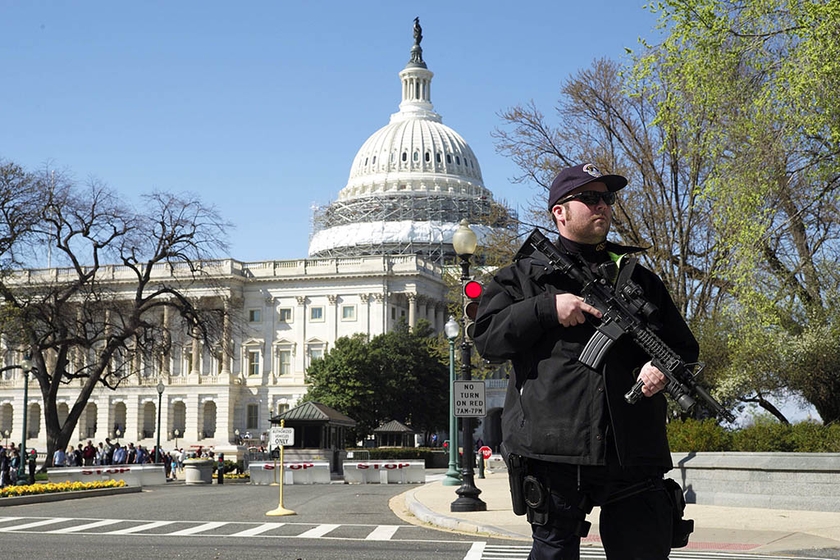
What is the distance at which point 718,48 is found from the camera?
22719 millimetres

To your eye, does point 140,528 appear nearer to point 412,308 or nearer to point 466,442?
point 466,442

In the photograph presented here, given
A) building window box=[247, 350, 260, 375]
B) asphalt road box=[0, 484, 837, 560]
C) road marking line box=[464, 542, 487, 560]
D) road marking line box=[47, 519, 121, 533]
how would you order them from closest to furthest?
1. road marking line box=[464, 542, 487, 560]
2. asphalt road box=[0, 484, 837, 560]
3. road marking line box=[47, 519, 121, 533]
4. building window box=[247, 350, 260, 375]

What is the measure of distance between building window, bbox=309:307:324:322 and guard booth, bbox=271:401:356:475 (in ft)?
223

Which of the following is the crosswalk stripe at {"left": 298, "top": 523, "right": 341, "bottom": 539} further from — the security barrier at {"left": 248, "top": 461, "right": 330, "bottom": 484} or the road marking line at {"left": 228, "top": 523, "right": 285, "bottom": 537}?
the security barrier at {"left": 248, "top": 461, "right": 330, "bottom": 484}

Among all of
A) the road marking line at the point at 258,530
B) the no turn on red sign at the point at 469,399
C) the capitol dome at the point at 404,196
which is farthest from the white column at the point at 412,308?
the road marking line at the point at 258,530

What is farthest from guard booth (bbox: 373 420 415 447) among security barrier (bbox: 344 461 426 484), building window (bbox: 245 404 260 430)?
building window (bbox: 245 404 260 430)

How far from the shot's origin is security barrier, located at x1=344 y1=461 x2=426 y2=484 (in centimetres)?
4541

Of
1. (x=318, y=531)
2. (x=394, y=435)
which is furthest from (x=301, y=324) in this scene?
(x=318, y=531)

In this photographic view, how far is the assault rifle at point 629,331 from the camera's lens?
5.32 m

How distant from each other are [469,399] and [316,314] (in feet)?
329

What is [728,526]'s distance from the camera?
16.8m

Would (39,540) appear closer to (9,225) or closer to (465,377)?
(465,377)

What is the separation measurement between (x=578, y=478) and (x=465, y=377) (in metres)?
19.1

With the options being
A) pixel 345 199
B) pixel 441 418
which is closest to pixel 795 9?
pixel 441 418
